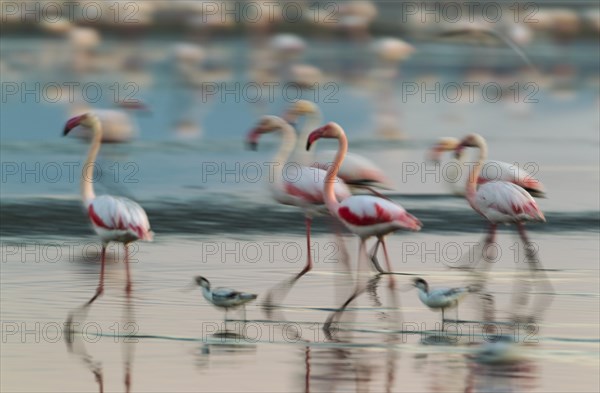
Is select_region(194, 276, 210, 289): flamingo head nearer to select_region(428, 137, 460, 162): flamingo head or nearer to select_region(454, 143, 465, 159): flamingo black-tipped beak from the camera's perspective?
select_region(454, 143, 465, 159): flamingo black-tipped beak

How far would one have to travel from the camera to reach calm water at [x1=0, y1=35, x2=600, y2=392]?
7.58m

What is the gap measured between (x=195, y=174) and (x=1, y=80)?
33.6 ft

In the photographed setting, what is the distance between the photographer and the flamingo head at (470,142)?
37.8ft

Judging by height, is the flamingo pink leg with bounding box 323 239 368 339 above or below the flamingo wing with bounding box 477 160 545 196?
below

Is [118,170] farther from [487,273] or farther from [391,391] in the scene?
[391,391]

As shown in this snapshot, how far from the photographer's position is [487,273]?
10719 millimetres

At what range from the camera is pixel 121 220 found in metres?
9.68

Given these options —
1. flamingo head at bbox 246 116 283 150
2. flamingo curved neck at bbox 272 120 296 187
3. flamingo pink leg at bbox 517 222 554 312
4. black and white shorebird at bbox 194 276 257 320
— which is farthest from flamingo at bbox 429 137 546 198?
black and white shorebird at bbox 194 276 257 320

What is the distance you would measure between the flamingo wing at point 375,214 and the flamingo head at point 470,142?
5.87ft

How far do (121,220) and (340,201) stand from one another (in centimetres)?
170

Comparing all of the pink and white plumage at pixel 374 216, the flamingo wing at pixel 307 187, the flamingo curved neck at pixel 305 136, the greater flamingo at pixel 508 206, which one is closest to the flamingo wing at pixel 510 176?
the greater flamingo at pixel 508 206

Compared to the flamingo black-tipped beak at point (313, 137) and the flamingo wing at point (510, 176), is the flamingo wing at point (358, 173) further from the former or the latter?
the flamingo black-tipped beak at point (313, 137)

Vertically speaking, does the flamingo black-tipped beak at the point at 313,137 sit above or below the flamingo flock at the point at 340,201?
above

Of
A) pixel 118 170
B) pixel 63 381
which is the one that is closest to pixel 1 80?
pixel 118 170
